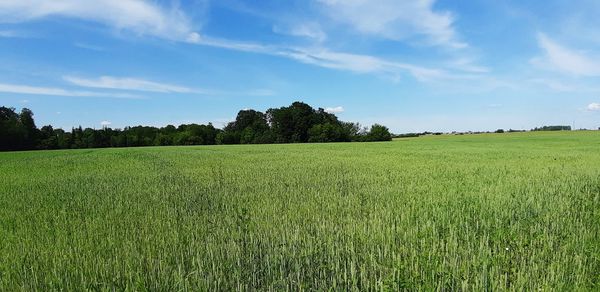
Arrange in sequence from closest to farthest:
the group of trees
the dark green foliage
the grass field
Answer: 1. the grass field
2. the group of trees
3. the dark green foliage

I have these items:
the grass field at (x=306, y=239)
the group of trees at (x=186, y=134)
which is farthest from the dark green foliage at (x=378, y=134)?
the grass field at (x=306, y=239)

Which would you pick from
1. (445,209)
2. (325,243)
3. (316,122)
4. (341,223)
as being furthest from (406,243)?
(316,122)

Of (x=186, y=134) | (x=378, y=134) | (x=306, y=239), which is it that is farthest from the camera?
(x=378, y=134)

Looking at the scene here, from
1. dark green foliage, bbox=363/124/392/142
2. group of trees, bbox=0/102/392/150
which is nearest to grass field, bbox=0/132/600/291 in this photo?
group of trees, bbox=0/102/392/150

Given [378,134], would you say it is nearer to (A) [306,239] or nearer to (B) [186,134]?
(B) [186,134]

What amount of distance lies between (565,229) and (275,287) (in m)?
4.93

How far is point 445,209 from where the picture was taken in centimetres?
805

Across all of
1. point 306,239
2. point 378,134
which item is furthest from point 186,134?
Answer: point 306,239

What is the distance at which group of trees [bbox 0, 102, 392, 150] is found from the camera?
9041 centimetres

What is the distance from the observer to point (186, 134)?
10600 cm

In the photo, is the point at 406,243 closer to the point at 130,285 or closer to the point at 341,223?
the point at 341,223

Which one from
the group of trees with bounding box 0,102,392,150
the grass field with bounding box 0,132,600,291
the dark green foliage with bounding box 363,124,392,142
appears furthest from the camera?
the dark green foliage with bounding box 363,124,392,142

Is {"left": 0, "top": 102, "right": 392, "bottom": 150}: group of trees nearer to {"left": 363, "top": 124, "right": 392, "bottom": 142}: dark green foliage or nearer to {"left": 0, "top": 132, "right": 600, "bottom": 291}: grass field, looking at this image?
{"left": 363, "top": 124, "right": 392, "bottom": 142}: dark green foliage

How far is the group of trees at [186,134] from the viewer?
3560 inches
